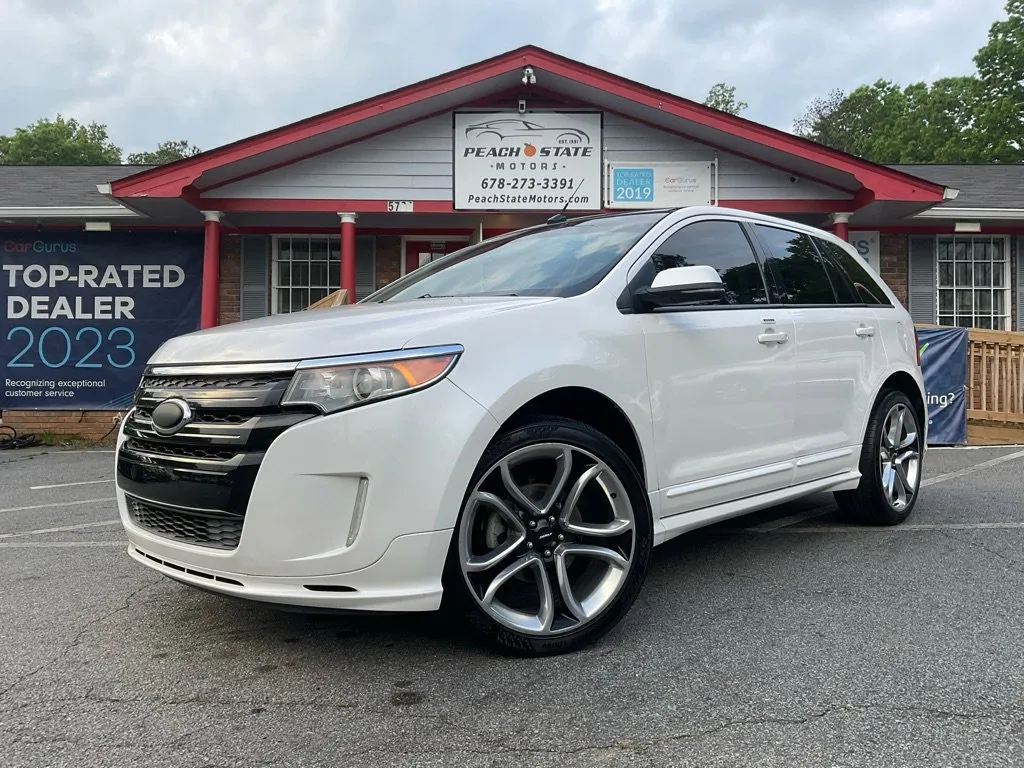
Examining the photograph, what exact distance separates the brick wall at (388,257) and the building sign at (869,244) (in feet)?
21.9

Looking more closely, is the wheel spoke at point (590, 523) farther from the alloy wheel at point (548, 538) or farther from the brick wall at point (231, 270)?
the brick wall at point (231, 270)

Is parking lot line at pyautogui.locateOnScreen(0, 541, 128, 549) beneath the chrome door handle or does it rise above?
beneath

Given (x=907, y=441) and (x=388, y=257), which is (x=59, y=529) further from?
(x=388, y=257)

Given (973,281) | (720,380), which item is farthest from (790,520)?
(973,281)

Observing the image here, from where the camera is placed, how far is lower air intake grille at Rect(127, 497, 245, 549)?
2324 millimetres

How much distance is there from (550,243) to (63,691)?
2.52 m

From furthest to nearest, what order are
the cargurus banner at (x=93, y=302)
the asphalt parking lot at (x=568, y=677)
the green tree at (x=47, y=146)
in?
the green tree at (x=47, y=146), the cargurus banner at (x=93, y=302), the asphalt parking lot at (x=568, y=677)

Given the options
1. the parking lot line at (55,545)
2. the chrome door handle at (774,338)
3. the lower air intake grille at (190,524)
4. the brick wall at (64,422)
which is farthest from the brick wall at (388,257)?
the lower air intake grille at (190,524)

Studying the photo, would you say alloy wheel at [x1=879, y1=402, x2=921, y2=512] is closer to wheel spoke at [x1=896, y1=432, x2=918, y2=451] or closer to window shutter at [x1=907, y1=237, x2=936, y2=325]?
wheel spoke at [x1=896, y1=432, x2=918, y2=451]

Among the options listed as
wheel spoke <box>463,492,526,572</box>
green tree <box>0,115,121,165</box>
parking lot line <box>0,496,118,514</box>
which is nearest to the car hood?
wheel spoke <box>463,492,526,572</box>

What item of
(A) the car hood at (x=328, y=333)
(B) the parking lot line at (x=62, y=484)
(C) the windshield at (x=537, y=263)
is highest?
(C) the windshield at (x=537, y=263)

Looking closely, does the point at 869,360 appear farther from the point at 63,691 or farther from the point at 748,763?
the point at 63,691

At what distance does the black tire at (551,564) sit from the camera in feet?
7.86

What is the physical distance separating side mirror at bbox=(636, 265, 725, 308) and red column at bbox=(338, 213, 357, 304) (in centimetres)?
699
